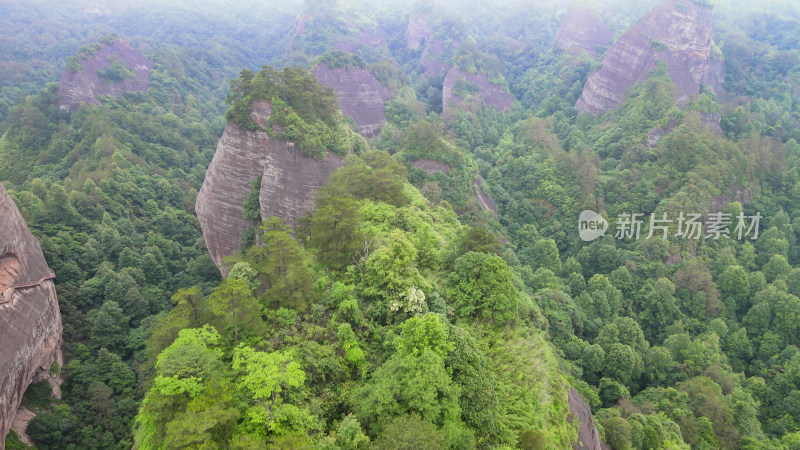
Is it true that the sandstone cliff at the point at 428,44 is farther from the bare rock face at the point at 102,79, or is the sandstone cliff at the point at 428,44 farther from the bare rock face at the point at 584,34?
the bare rock face at the point at 102,79

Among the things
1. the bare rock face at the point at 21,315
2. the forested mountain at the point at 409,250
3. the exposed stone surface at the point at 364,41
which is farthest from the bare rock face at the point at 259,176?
the exposed stone surface at the point at 364,41

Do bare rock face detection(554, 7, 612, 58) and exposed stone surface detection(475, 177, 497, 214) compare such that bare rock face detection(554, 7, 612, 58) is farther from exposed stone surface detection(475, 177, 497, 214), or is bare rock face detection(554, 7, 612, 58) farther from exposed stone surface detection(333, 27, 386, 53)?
exposed stone surface detection(475, 177, 497, 214)

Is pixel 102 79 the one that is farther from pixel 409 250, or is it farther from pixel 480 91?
pixel 409 250

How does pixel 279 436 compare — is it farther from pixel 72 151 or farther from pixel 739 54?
pixel 739 54

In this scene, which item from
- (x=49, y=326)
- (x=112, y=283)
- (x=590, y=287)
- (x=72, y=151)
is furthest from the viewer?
(x=72, y=151)

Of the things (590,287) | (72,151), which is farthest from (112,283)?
(590,287)

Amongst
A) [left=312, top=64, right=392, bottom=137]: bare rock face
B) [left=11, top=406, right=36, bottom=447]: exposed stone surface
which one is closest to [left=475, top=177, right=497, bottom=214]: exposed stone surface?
[left=312, top=64, right=392, bottom=137]: bare rock face

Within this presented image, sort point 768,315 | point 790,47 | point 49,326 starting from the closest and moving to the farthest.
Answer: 1. point 49,326
2. point 768,315
3. point 790,47

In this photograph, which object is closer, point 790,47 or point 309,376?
point 309,376
